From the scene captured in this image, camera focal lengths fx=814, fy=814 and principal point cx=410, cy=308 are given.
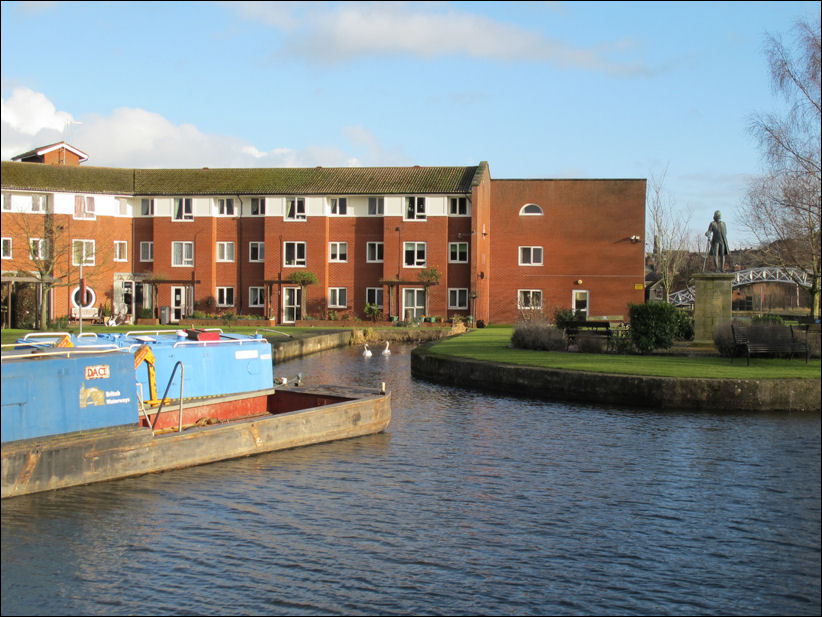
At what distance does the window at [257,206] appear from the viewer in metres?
56.6

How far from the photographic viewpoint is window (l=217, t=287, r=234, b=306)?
56.7 metres

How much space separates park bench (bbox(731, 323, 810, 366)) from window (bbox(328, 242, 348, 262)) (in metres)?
41.0

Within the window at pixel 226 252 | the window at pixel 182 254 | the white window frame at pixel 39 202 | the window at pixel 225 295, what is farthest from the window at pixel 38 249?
the window at pixel 225 295

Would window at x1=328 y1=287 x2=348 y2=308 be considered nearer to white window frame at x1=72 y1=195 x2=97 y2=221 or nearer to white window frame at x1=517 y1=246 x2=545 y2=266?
white window frame at x1=517 y1=246 x2=545 y2=266

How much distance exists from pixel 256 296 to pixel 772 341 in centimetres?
4800

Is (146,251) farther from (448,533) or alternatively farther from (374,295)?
(448,533)

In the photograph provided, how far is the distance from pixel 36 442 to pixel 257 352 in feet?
22.3

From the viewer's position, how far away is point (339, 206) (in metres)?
56.0

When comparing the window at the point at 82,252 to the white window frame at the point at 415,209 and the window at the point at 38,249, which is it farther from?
the white window frame at the point at 415,209

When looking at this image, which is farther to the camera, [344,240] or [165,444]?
[344,240]

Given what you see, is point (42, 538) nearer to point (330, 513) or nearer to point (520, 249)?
point (330, 513)

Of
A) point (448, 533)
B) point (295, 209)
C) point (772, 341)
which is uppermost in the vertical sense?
point (295, 209)

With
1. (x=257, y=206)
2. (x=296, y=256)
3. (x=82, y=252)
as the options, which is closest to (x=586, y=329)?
(x=296, y=256)

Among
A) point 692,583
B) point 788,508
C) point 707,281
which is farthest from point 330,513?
point 707,281
